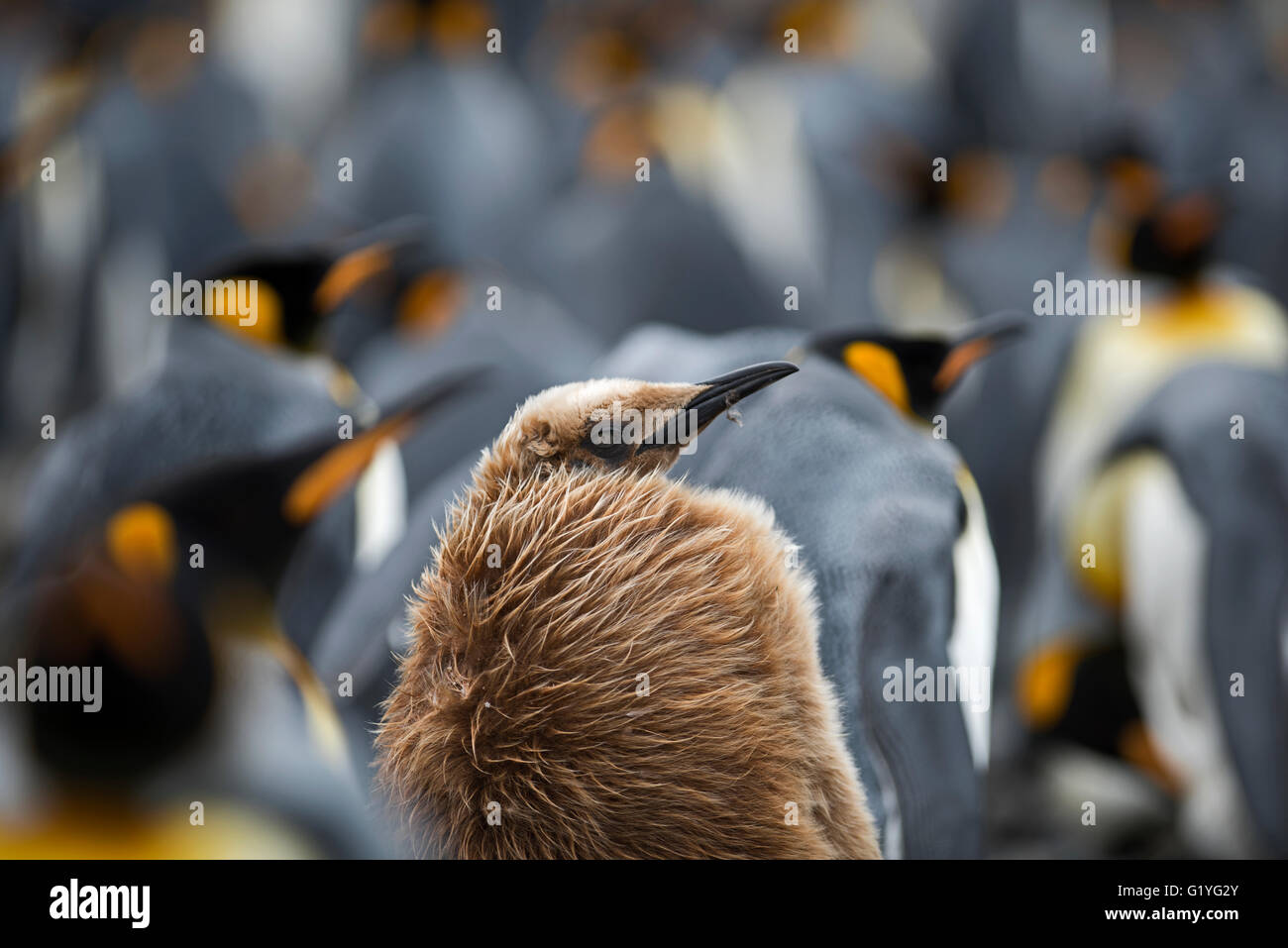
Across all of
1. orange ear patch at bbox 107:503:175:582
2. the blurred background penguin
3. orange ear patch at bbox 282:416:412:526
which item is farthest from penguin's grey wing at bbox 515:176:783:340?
orange ear patch at bbox 107:503:175:582

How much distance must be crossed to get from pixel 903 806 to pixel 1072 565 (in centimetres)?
38

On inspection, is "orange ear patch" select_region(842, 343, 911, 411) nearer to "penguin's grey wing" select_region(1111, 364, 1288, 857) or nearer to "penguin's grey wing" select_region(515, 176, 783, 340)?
"penguin's grey wing" select_region(515, 176, 783, 340)

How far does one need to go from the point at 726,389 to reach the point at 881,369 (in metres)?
0.23

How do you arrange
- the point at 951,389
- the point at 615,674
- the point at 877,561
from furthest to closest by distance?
the point at 951,389, the point at 877,561, the point at 615,674

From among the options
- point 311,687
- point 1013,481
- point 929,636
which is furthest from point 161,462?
point 1013,481

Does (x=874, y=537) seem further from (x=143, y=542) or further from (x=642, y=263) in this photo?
(x=143, y=542)

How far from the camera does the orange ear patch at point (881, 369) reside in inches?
37.4

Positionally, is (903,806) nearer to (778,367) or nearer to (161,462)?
(778,367)

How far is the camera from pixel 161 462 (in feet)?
3.22

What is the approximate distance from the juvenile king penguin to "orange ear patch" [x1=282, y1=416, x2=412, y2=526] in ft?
0.59

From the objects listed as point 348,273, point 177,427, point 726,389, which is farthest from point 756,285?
point 177,427

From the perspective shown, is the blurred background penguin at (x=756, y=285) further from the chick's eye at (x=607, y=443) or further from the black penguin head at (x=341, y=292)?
the chick's eye at (x=607, y=443)

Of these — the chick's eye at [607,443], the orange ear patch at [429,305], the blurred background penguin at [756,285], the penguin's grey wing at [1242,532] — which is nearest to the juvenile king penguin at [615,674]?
the chick's eye at [607,443]

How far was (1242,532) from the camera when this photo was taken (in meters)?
1.14
